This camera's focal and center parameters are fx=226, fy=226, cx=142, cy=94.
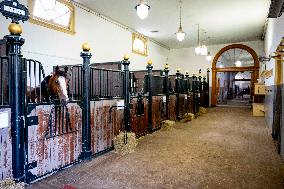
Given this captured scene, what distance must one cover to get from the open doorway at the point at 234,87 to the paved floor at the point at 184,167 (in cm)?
1784

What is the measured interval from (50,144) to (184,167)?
7.86ft

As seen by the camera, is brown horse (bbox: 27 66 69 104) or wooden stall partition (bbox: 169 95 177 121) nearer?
brown horse (bbox: 27 66 69 104)

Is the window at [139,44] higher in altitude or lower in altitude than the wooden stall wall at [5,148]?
higher

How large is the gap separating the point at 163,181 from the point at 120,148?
184 cm

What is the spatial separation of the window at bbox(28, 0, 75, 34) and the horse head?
402cm

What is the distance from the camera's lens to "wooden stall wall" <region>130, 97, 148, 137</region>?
6.32 m

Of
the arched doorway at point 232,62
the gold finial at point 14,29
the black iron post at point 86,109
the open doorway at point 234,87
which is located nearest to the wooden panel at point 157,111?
the black iron post at point 86,109

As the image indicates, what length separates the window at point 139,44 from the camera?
13160mm

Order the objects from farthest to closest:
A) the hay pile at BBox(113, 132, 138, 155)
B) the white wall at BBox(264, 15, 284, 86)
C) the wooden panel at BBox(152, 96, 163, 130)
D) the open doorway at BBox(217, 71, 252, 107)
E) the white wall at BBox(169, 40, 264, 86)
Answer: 1. the open doorway at BBox(217, 71, 252, 107)
2. the white wall at BBox(169, 40, 264, 86)
3. the wooden panel at BBox(152, 96, 163, 130)
4. the white wall at BBox(264, 15, 284, 86)
5. the hay pile at BBox(113, 132, 138, 155)

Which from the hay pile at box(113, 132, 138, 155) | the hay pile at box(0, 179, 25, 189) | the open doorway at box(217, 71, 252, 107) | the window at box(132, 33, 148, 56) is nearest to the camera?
the hay pile at box(0, 179, 25, 189)

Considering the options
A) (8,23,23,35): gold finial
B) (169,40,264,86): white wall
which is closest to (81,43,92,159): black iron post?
(8,23,23,35): gold finial

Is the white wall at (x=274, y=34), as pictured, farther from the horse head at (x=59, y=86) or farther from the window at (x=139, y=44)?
the window at (x=139, y=44)

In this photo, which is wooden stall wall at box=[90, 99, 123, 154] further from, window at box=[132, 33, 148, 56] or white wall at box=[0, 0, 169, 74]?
window at box=[132, 33, 148, 56]

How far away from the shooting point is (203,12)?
32.8 feet
